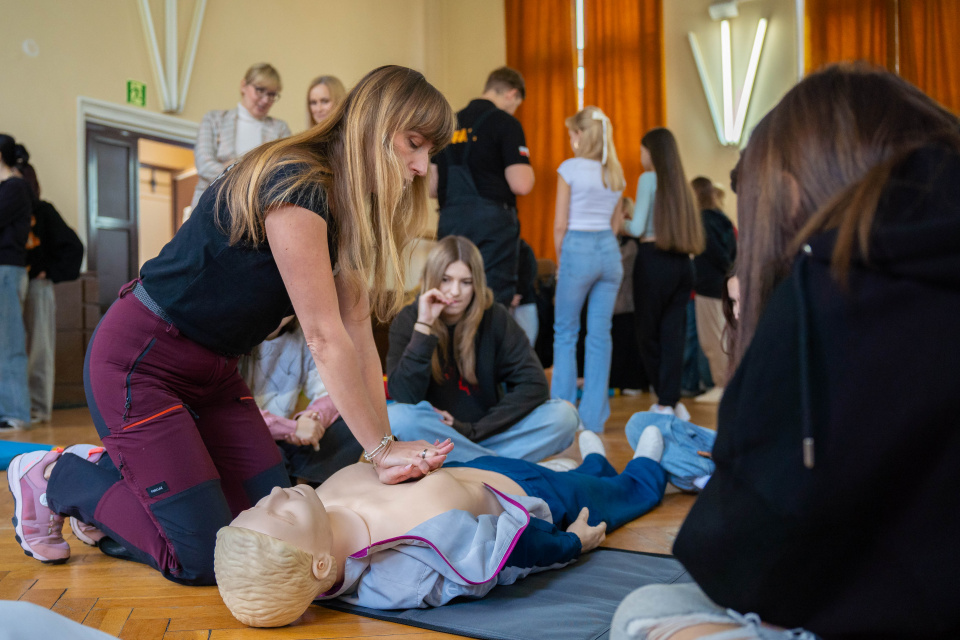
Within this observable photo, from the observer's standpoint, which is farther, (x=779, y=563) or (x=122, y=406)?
(x=122, y=406)

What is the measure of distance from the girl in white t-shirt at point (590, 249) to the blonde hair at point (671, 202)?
0.37 m

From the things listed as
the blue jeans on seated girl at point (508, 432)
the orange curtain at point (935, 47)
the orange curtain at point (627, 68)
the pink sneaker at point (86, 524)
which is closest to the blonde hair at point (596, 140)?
the blue jeans on seated girl at point (508, 432)

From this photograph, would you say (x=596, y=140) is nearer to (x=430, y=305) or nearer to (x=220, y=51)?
(x=430, y=305)

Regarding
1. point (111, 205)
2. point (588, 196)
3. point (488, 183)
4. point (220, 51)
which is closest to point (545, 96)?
point (220, 51)

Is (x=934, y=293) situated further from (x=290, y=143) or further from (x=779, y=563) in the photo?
(x=290, y=143)

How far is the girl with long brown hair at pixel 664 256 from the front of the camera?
388cm

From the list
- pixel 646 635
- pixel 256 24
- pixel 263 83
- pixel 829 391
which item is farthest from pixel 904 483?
pixel 256 24

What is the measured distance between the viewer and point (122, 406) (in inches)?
61.9

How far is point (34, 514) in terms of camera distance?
5.73 feet

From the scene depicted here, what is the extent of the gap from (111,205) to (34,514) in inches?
180

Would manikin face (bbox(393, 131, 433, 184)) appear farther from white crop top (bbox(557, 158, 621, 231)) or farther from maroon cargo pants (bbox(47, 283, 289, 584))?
white crop top (bbox(557, 158, 621, 231))

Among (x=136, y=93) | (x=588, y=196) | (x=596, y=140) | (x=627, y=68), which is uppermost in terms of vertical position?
(x=627, y=68)

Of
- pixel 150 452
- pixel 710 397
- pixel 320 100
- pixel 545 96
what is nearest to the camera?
pixel 150 452

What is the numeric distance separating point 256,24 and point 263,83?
3.37 meters
